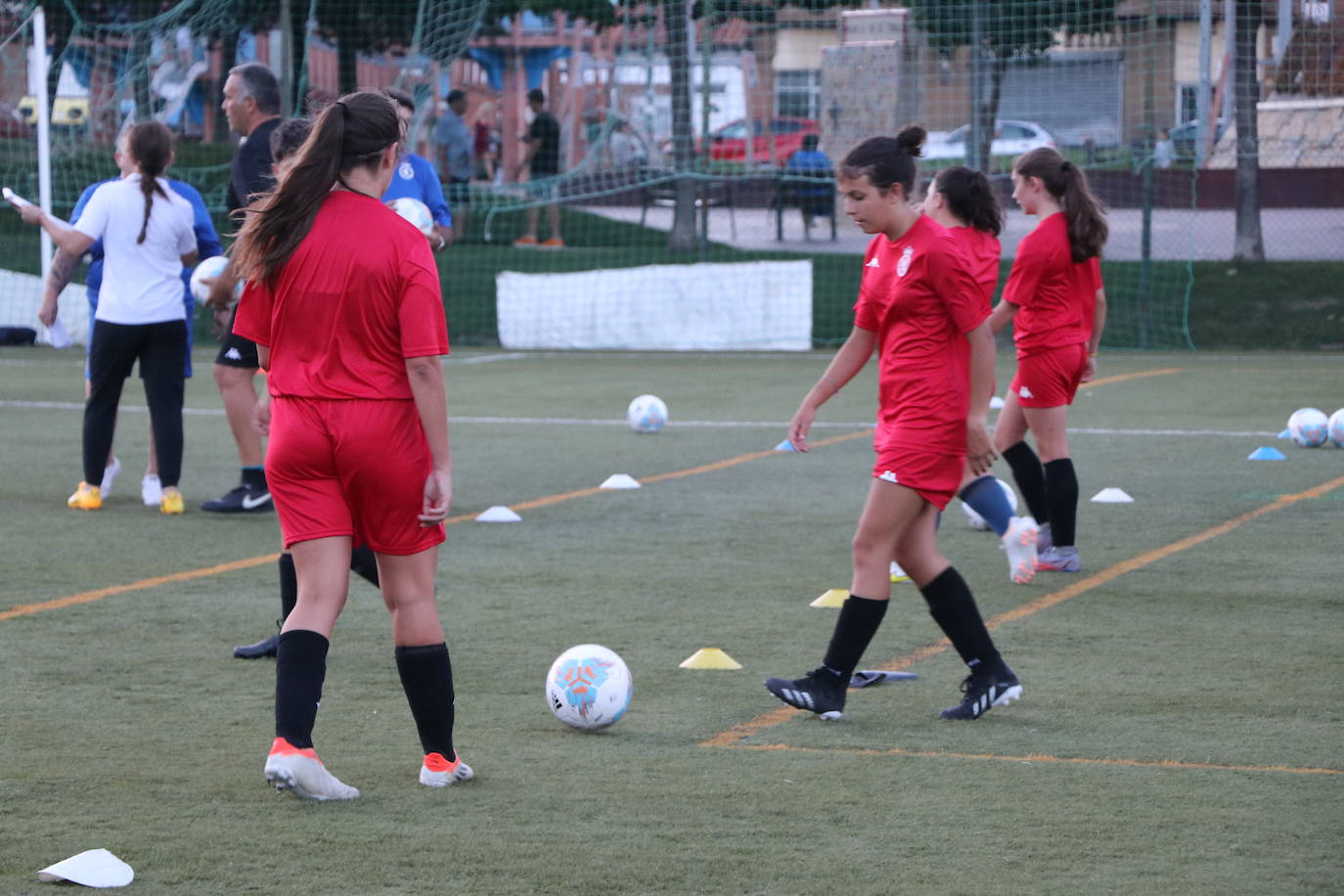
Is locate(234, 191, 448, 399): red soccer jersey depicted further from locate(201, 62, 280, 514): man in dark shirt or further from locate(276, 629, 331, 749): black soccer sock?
locate(201, 62, 280, 514): man in dark shirt

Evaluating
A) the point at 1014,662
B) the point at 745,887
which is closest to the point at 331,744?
the point at 745,887

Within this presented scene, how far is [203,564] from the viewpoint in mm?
8320

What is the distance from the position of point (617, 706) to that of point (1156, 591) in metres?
3.17

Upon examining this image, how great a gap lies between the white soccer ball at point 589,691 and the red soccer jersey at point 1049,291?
3.48m

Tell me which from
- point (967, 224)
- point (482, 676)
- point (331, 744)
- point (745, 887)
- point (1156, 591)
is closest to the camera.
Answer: point (745, 887)

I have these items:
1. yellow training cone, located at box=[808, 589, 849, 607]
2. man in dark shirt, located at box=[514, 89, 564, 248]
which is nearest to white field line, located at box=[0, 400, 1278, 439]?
yellow training cone, located at box=[808, 589, 849, 607]

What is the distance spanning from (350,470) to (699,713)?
1.61 m

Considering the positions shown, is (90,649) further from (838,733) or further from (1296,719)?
(1296,719)

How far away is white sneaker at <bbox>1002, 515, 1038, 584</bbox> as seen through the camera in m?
7.46

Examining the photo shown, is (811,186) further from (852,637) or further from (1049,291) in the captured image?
(852,637)

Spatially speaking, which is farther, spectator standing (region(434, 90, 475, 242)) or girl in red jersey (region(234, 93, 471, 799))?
spectator standing (region(434, 90, 475, 242))

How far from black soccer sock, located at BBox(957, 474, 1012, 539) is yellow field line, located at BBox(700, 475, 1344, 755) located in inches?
13.9

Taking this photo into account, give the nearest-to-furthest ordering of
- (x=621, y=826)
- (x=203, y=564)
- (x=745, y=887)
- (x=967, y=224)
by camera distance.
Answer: (x=745, y=887) → (x=621, y=826) → (x=967, y=224) → (x=203, y=564)

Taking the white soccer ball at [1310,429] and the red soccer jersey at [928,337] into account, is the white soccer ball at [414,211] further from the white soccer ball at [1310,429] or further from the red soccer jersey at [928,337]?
the white soccer ball at [1310,429]
